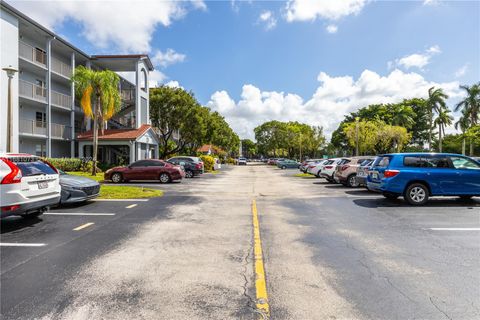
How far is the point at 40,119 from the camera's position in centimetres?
2458

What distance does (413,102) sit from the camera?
214 ft

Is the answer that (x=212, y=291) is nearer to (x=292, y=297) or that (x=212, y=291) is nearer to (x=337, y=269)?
(x=292, y=297)

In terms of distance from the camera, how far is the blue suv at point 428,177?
9641 millimetres

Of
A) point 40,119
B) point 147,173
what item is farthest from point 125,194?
point 40,119

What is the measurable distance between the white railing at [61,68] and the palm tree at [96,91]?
521 cm

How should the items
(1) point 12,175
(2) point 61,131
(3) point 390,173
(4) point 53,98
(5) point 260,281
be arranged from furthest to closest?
(2) point 61,131, (4) point 53,98, (3) point 390,173, (1) point 12,175, (5) point 260,281

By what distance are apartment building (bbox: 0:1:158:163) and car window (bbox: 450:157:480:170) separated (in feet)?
74.7

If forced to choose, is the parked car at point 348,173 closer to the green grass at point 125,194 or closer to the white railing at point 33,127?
the green grass at point 125,194

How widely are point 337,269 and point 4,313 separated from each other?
3963 mm

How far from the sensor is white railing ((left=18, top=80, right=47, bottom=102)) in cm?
2134

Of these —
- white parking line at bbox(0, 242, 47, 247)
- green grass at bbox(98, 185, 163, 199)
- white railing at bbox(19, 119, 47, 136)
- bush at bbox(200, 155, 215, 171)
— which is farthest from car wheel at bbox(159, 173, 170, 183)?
bush at bbox(200, 155, 215, 171)

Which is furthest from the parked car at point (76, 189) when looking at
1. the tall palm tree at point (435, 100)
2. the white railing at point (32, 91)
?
the tall palm tree at point (435, 100)

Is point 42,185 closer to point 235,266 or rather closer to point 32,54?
point 235,266

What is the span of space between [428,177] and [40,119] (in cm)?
2709
